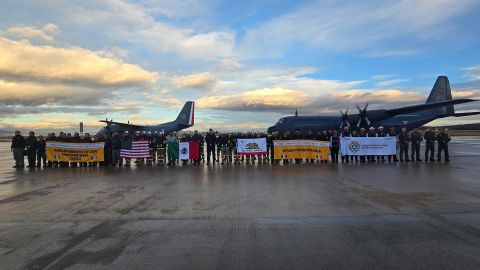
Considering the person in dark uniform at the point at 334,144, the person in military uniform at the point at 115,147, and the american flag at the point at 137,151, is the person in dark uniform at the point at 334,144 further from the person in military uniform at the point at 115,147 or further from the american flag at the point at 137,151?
the person in military uniform at the point at 115,147

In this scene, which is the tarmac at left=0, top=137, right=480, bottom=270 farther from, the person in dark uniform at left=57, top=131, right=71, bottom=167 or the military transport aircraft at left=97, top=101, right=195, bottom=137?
the military transport aircraft at left=97, top=101, right=195, bottom=137

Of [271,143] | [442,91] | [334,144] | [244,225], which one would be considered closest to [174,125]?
[271,143]

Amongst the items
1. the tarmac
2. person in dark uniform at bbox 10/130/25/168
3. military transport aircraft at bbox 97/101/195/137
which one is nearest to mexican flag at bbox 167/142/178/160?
person in dark uniform at bbox 10/130/25/168

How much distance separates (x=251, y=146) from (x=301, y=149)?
2.49 m

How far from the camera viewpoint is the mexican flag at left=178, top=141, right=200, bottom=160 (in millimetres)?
17531

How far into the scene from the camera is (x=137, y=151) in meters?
17.4

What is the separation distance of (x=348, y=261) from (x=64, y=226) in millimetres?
4512

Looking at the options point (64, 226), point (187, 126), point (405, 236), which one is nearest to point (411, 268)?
Answer: point (405, 236)

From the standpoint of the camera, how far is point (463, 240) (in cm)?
486

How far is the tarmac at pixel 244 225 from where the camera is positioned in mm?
4281

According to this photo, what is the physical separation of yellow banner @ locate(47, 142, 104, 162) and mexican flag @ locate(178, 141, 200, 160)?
3.78 meters

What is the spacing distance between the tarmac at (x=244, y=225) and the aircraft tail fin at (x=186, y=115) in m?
33.0

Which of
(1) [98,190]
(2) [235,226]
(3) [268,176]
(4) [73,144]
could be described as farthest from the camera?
(4) [73,144]

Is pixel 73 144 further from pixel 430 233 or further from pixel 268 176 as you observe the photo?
pixel 430 233
